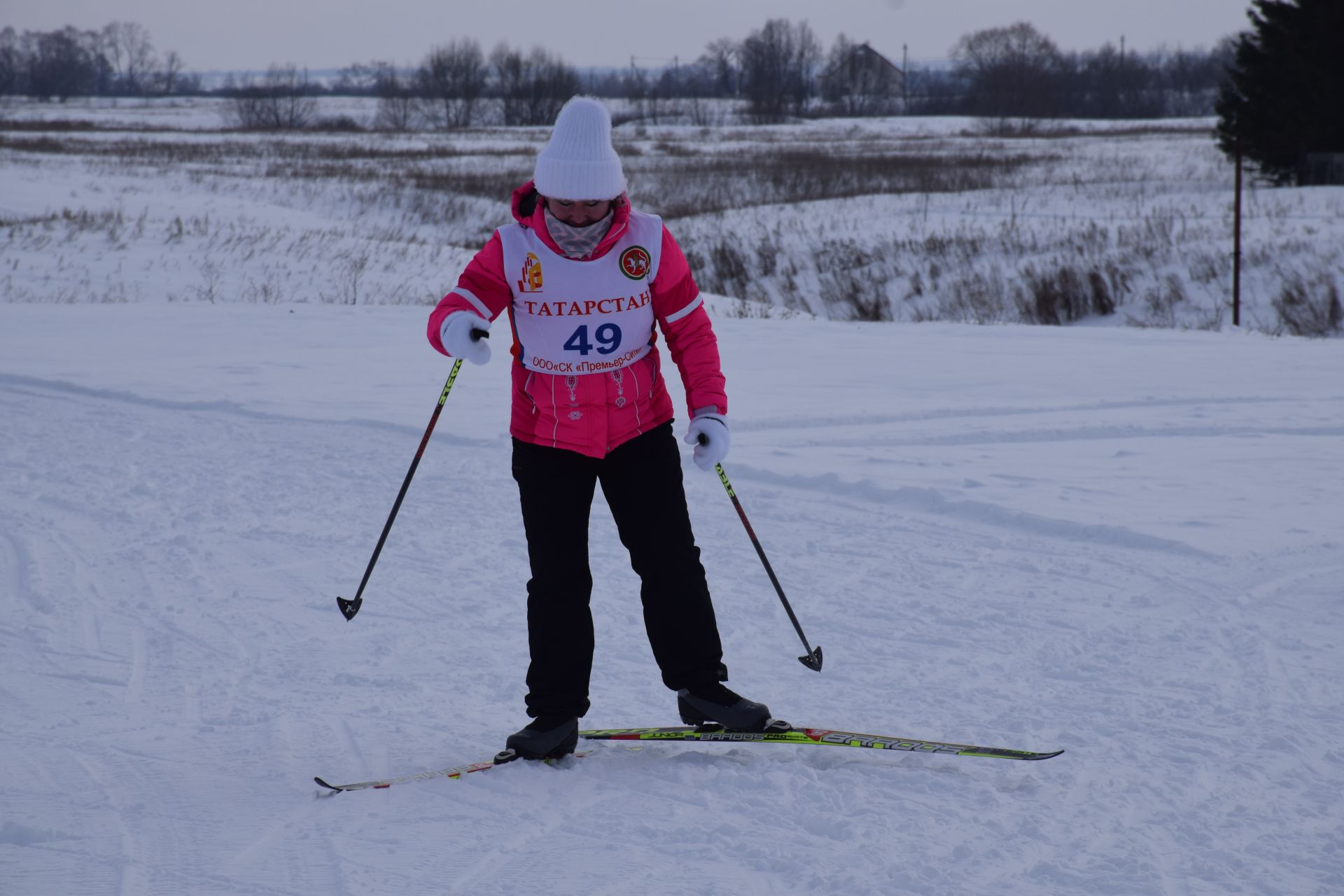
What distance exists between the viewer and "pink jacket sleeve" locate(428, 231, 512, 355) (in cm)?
293

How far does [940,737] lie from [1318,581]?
1950 mm

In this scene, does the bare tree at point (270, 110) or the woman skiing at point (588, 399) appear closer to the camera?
the woman skiing at point (588, 399)

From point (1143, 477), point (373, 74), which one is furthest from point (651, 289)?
point (373, 74)

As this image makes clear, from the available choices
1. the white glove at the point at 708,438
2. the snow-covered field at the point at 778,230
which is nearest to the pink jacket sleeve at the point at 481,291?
the white glove at the point at 708,438

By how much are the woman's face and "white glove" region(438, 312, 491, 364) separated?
0.34 meters

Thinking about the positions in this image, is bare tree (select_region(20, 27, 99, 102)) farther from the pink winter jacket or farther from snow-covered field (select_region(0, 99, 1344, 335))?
the pink winter jacket

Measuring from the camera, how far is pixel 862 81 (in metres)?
87.4

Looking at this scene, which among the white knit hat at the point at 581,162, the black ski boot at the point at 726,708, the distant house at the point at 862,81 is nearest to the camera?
the white knit hat at the point at 581,162

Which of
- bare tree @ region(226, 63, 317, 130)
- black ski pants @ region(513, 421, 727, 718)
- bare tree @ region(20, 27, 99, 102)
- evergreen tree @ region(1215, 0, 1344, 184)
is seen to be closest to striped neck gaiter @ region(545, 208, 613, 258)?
black ski pants @ region(513, 421, 727, 718)

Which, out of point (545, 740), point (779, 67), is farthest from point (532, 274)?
point (779, 67)

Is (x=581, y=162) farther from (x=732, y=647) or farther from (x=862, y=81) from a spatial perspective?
(x=862, y=81)

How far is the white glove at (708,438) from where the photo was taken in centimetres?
298

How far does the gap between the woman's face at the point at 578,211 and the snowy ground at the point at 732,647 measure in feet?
4.61

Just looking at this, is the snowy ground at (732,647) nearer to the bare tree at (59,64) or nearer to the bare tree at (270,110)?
the bare tree at (270,110)
